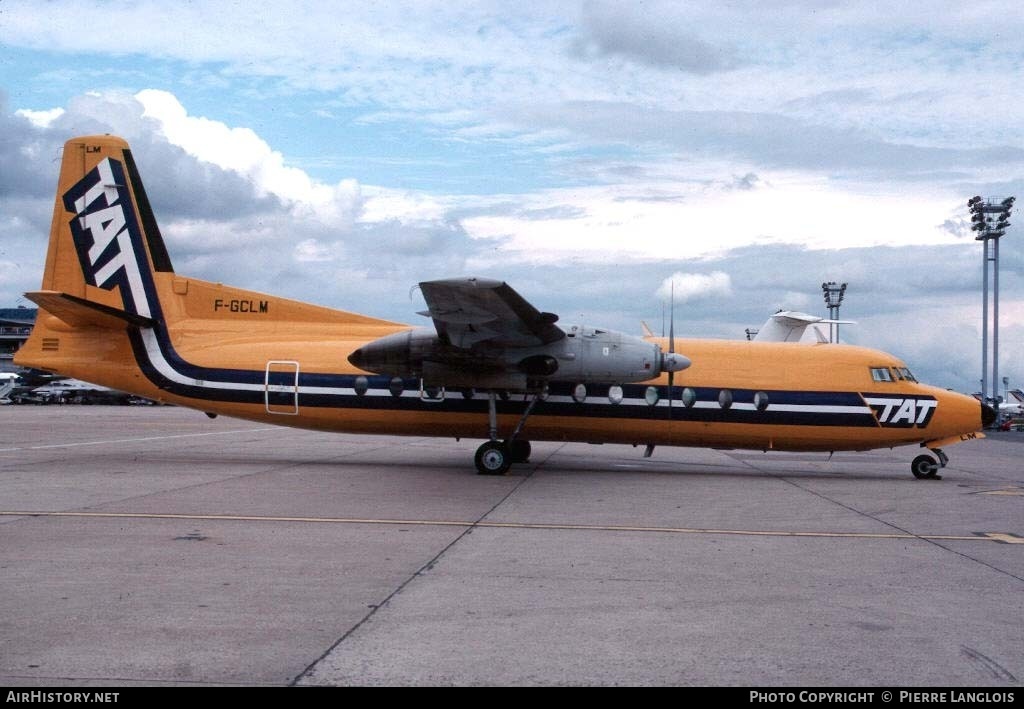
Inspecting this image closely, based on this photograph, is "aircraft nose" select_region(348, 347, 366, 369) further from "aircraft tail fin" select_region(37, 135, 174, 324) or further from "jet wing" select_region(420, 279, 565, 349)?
"aircraft tail fin" select_region(37, 135, 174, 324)

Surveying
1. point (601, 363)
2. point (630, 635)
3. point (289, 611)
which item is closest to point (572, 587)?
point (630, 635)

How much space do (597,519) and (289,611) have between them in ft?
20.7

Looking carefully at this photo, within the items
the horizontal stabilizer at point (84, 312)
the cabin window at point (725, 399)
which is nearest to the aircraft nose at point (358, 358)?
the horizontal stabilizer at point (84, 312)

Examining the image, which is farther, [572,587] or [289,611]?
[572,587]

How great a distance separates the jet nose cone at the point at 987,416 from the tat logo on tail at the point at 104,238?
18062mm

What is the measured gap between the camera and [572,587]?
827cm

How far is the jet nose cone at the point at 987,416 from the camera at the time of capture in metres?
19.6

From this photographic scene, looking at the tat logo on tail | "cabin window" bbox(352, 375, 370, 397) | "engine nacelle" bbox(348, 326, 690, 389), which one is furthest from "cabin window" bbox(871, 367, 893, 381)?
the tat logo on tail

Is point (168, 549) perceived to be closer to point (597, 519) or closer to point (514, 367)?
point (597, 519)

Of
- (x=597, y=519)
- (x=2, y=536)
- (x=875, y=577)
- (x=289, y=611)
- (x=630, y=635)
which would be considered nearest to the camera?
(x=630, y=635)

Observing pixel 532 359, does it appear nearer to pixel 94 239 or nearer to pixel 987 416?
pixel 94 239

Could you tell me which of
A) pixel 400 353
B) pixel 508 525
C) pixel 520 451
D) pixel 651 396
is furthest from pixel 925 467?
pixel 508 525

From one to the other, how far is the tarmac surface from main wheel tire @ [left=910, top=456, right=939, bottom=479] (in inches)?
89.1

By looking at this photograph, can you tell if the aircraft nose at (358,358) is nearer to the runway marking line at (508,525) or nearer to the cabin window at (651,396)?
the cabin window at (651,396)
